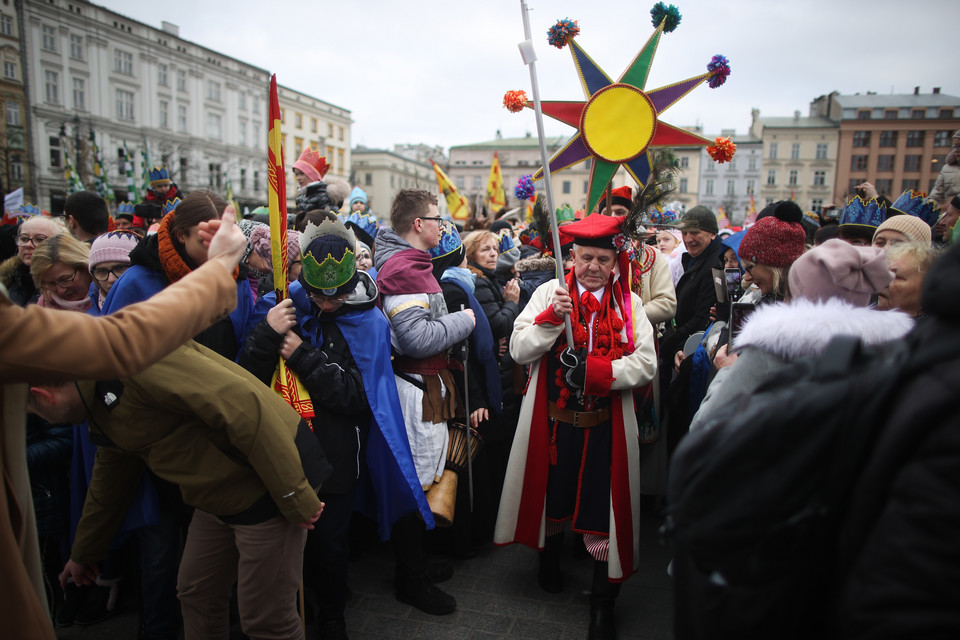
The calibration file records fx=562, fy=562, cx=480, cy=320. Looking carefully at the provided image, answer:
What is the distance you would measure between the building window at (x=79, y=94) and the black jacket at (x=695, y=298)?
1822 inches

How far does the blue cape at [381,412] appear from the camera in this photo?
2.88 metres

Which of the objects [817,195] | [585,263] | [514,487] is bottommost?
[514,487]

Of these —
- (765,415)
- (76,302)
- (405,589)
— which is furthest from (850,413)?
(76,302)

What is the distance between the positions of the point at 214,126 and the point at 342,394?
52.1 metres

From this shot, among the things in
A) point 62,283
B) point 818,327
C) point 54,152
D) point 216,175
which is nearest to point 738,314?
point 818,327

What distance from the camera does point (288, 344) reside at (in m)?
2.64

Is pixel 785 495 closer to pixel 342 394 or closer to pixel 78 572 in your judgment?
pixel 342 394

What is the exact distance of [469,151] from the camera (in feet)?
252

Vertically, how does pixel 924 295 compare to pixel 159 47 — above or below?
below

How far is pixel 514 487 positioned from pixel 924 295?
8.35 feet

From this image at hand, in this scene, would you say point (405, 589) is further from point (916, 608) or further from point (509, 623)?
point (916, 608)

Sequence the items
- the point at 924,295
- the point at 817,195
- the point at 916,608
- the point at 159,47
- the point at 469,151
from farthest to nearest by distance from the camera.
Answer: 1. the point at 469,151
2. the point at 817,195
3. the point at 159,47
4. the point at 924,295
5. the point at 916,608

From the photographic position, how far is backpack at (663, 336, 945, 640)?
1.05m

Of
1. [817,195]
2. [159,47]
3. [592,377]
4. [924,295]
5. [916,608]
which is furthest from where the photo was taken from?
[817,195]
